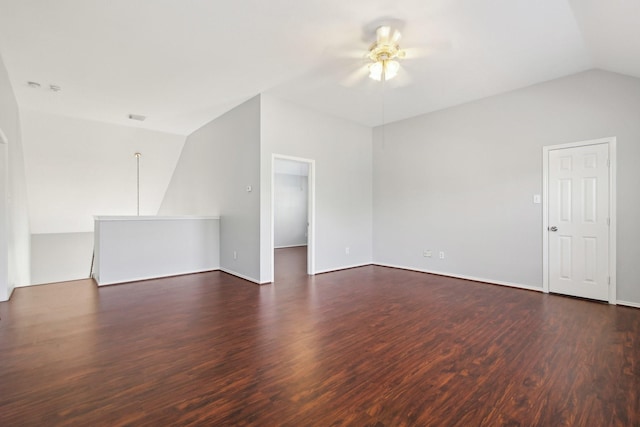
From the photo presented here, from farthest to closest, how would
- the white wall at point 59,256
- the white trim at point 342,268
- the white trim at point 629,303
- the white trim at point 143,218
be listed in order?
1. the white wall at point 59,256
2. the white trim at point 342,268
3. the white trim at point 143,218
4. the white trim at point 629,303

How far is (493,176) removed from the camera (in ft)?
15.2

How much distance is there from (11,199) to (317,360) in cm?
500

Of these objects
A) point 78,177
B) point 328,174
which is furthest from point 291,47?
point 78,177

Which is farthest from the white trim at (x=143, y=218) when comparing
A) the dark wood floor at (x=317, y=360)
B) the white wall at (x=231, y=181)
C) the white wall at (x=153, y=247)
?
the dark wood floor at (x=317, y=360)

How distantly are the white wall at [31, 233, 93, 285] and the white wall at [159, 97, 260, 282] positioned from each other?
9.68 feet

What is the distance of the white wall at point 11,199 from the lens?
12.2ft

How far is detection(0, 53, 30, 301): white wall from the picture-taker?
146 inches

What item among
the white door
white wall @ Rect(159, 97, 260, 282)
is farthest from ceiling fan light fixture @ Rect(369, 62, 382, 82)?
the white door

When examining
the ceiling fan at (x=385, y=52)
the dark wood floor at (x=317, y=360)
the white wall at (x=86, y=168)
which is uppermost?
the ceiling fan at (x=385, y=52)

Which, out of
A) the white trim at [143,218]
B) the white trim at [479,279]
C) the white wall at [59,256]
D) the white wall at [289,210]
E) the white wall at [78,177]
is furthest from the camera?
the white wall at [289,210]

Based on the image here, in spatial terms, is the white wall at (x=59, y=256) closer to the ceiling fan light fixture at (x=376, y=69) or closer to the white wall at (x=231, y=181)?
the white wall at (x=231, y=181)

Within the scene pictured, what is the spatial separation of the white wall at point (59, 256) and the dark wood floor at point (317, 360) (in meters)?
3.83

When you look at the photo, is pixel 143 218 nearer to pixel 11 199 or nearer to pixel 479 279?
pixel 11 199

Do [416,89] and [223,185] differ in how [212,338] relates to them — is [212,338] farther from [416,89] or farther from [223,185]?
[416,89]
